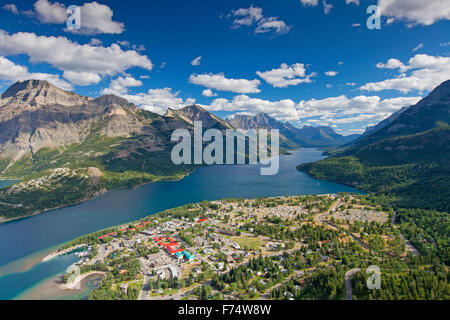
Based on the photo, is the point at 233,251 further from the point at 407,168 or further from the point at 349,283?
the point at 407,168

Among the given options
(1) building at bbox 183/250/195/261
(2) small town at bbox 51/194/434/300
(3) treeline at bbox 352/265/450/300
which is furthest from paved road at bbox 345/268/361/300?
(1) building at bbox 183/250/195/261

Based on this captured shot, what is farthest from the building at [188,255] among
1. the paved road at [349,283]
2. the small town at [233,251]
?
the paved road at [349,283]

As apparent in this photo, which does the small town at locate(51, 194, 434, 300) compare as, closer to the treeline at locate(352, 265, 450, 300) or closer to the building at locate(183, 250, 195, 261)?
the building at locate(183, 250, 195, 261)

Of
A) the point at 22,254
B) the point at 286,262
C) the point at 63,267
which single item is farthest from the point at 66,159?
the point at 286,262

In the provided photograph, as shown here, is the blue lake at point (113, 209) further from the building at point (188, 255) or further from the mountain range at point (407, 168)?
the building at point (188, 255)
